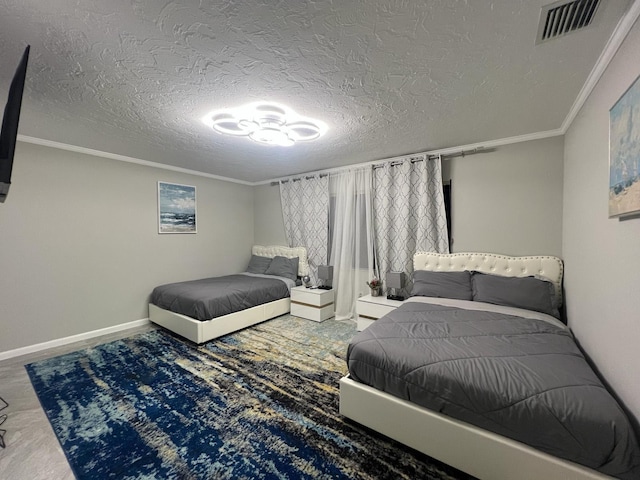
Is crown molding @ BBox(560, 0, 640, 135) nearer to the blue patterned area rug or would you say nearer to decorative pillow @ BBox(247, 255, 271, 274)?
the blue patterned area rug

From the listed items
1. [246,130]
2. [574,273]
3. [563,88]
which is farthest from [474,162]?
[246,130]

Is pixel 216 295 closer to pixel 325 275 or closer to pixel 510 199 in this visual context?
pixel 325 275

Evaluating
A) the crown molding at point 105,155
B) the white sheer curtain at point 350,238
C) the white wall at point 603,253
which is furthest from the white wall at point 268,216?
the white wall at point 603,253

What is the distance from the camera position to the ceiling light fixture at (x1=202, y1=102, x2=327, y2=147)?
2238mm

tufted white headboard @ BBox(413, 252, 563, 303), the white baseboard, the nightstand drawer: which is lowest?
the white baseboard

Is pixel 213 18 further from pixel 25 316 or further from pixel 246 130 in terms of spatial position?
pixel 25 316

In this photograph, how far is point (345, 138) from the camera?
295cm

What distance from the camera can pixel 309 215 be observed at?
Answer: 4570 mm

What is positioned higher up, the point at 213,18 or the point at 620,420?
the point at 213,18

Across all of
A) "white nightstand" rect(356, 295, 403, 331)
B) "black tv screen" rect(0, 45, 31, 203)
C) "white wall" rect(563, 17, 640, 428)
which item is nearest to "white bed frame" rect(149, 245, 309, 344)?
"white nightstand" rect(356, 295, 403, 331)

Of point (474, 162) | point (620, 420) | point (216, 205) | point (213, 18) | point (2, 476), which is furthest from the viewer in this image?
point (216, 205)

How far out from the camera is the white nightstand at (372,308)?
10.9ft

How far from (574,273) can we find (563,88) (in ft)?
4.97

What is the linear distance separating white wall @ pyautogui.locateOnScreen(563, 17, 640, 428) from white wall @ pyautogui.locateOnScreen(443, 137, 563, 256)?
32 cm
